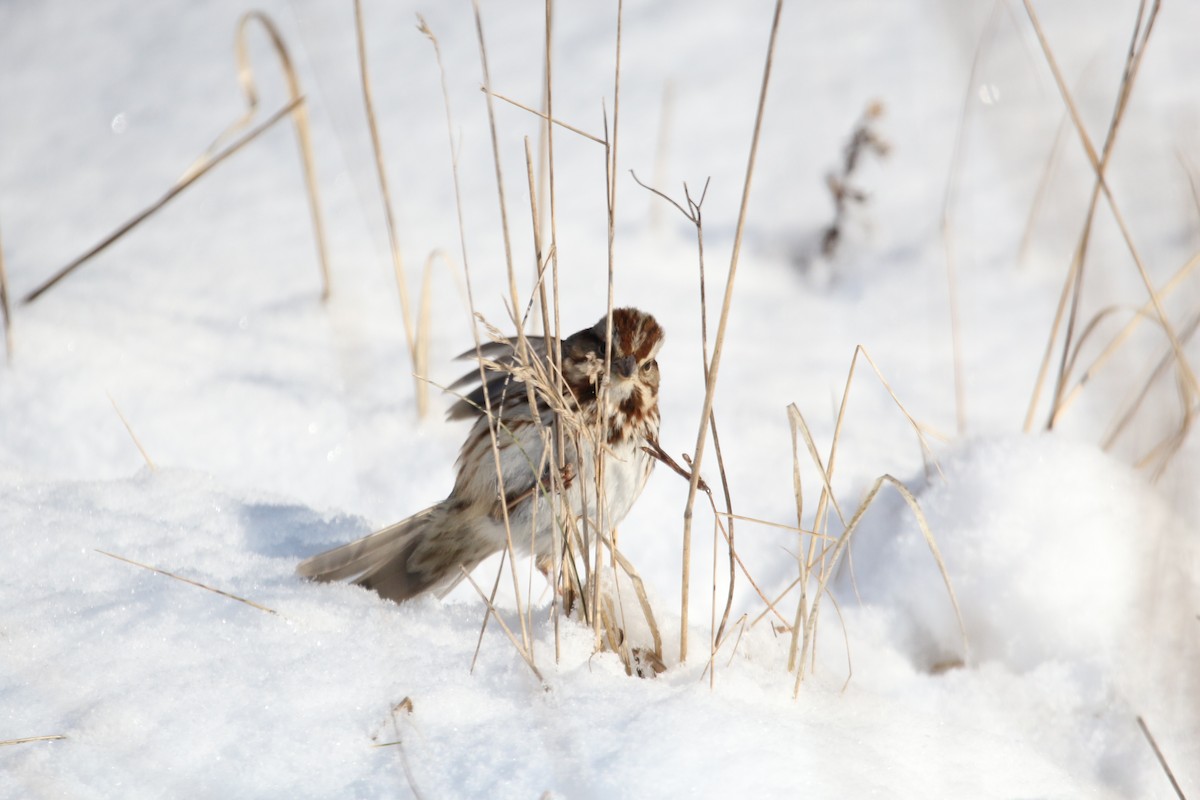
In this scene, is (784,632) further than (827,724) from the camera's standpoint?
Yes

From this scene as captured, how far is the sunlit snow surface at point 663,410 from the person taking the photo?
1402 millimetres

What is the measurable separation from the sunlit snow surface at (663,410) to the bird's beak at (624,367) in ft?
1.44

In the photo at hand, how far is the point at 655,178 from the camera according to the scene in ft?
12.0

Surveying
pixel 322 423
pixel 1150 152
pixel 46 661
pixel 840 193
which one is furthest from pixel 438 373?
pixel 1150 152

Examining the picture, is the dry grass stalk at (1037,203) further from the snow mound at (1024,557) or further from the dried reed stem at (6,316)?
the dried reed stem at (6,316)

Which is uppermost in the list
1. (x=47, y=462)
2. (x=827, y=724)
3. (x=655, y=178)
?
(x=655, y=178)

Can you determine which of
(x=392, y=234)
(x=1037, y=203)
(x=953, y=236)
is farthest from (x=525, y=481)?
(x=953, y=236)

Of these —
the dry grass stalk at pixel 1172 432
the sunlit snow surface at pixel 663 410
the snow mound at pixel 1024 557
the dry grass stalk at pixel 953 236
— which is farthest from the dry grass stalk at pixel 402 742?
the dry grass stalk at pixel 953 236

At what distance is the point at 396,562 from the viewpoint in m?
1.96

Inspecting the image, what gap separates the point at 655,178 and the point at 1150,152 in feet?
6.83

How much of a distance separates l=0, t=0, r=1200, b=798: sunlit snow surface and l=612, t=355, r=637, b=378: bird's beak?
17.3 inches

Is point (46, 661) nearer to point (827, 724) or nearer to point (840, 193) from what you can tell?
point (827, 724)

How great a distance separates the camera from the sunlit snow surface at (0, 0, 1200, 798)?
1.40 m

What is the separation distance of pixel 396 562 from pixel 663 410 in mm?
1163
